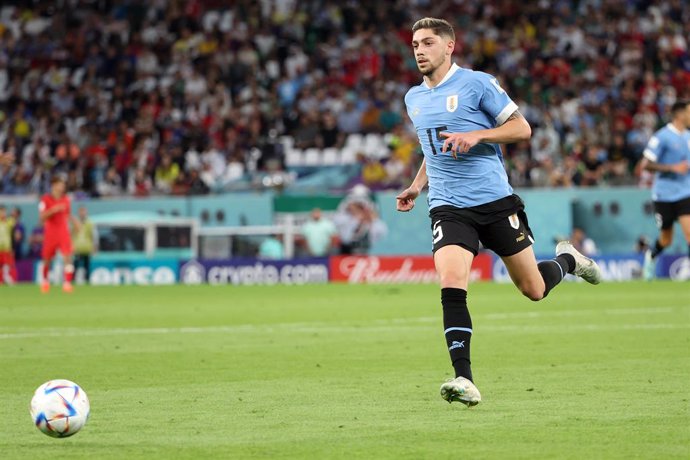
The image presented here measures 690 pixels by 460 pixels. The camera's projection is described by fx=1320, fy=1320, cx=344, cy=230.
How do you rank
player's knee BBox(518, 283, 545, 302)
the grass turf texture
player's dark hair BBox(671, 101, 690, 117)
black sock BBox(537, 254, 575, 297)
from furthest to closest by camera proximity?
1. player's dark hair BBox(671, 101, 690, 117)
2. black sock BBox(537, 254, 575, 297)
3. player's knee BBox(518, 283, 545, 302)
4. the grass turf texture

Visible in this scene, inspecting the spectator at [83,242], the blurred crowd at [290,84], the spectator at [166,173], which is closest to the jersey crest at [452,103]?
the blurred crowd at [290,84]

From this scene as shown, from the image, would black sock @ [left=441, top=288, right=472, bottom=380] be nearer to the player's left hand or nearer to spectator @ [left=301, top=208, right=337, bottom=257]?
the player's left hand

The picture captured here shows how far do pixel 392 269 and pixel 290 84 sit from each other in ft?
24.7

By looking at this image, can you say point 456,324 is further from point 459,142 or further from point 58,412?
point 58,412

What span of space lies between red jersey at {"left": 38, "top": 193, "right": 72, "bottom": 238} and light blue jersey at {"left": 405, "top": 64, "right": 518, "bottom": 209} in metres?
17.8

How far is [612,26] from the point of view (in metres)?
33.8

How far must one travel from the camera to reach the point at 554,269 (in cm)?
956

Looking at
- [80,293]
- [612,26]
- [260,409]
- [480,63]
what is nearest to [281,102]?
[480,63]

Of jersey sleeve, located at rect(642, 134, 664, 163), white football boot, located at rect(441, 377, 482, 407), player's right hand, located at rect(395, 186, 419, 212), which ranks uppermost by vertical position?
jersey sleeve, located at rect(642, 134, 664, 163)

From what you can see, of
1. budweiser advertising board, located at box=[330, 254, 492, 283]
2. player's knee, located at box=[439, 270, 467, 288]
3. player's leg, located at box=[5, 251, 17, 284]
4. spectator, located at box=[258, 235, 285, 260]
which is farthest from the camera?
player's leg, located at box=[5, 251, 17, 284]

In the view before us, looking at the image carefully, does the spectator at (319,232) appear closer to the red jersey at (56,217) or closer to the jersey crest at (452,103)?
the red jersey at (56,217)

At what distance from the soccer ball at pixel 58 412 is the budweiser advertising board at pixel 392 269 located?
73.2 feet

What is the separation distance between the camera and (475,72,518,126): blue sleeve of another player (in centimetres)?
854

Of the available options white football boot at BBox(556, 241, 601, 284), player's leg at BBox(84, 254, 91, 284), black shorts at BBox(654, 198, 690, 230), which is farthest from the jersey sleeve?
player's leg at BBox(84, 254, 91, 284)
